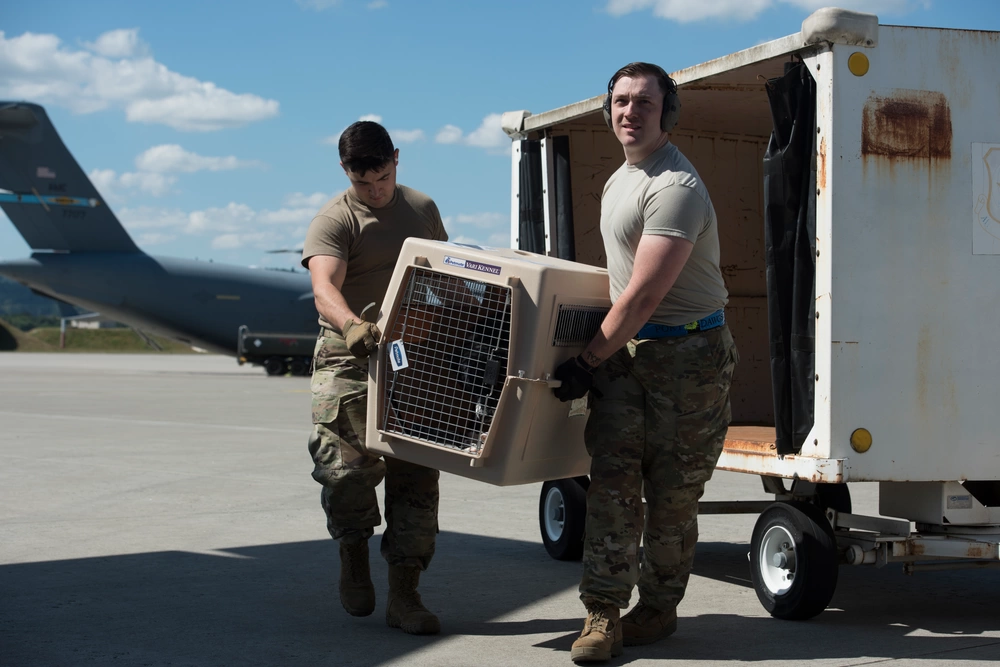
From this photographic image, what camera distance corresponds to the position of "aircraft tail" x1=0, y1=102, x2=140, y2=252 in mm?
31516

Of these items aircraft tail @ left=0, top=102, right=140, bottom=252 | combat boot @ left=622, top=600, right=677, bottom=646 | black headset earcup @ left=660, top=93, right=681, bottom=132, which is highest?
aircraft tail @ left=0, top=102, right=140, bottom=252

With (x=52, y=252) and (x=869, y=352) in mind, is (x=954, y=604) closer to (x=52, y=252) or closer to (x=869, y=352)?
(x=869, y=352)

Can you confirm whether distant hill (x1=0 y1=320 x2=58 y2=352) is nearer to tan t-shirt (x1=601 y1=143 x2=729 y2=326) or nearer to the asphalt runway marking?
the asphalt runway marking

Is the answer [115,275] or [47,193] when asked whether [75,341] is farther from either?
[115,275]

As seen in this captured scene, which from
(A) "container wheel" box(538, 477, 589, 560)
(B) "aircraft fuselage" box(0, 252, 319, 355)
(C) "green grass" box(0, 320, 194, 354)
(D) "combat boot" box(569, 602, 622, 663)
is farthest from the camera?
(C) "green grass" box(0, 320, 194, 354)

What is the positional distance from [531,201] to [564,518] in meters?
2.02

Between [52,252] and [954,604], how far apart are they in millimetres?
31423

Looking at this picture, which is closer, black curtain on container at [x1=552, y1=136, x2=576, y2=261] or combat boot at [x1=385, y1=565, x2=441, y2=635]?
combat boot at [x1=385, y1=565, x2=441, y2=635]

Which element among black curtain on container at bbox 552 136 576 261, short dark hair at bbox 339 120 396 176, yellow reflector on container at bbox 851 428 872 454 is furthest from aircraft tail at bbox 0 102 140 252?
yellow reflector on container at bbox 851 428 872 454

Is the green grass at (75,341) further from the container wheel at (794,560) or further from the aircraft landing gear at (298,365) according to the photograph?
the container wheel at (794,560)

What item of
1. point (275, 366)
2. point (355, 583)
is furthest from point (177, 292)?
point (355, 583)

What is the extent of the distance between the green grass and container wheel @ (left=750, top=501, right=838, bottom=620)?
6485 cm

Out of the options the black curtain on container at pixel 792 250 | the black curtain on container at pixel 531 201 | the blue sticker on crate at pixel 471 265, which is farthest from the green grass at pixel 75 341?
the black curtain on container at pixel 792 250

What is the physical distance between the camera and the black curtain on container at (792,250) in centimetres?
417
